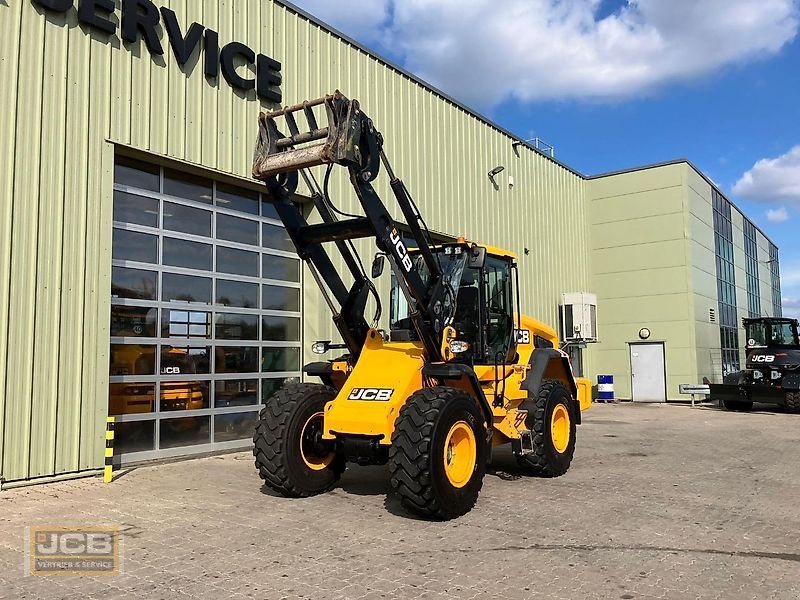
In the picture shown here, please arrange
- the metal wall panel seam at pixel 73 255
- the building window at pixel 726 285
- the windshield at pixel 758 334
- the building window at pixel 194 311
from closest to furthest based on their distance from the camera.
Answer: the metal wall panel seam at pixel 73 255 < the building window at pixel 194 311 < the windshield at pixel 758 334 < the building window at pixel 726 285

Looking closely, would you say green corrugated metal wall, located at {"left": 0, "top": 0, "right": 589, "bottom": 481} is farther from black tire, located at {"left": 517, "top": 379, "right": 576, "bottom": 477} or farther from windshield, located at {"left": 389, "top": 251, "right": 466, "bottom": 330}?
black tire, located at {"left": 517, "top": 379, "right": 576, "bottom": 477}

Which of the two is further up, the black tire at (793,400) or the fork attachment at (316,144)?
the fork attachment at (316,144)

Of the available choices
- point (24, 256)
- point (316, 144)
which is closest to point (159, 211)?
point (24, 256)

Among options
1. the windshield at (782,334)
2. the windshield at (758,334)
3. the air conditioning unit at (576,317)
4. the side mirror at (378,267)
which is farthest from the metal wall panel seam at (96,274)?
the windshield at (782,334)

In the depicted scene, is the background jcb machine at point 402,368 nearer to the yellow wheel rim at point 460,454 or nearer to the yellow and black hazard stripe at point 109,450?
the yellow wheel rim at point 460,454

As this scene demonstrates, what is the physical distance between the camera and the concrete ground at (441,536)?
4.56 metres

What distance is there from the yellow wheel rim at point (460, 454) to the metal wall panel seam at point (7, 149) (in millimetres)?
5159

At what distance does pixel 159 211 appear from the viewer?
9.90m

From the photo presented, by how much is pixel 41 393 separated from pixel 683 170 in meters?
20.6

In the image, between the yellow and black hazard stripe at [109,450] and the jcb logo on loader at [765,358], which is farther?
the jcb logo on loader at [765,358]

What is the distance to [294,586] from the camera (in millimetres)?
4551

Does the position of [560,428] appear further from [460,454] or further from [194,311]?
[194,311]

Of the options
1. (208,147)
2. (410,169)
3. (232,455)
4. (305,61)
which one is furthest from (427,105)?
(232,455)

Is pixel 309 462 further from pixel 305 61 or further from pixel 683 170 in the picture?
pixel 683 170
